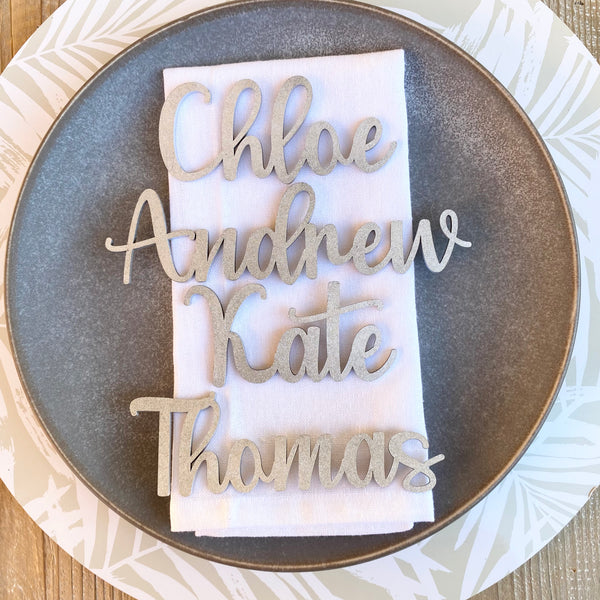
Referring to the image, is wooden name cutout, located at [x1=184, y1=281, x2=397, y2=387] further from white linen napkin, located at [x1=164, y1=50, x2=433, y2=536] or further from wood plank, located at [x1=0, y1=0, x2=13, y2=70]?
wood plank, located at [x1=0, y1=0, x2=13, y2=70]

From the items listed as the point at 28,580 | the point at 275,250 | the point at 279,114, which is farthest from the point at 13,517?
the point at 279,114

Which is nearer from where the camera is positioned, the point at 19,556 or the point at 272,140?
the point at 272,140

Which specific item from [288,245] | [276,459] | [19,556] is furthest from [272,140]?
[19,556]

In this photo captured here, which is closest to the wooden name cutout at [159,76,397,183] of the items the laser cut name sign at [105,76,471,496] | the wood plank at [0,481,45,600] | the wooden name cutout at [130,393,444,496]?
the laser cut name sign at [105,76,471,496]

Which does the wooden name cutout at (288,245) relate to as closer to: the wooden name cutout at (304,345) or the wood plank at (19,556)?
the wooden name cutout at (304,345)

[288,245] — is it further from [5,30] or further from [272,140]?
[5,30]

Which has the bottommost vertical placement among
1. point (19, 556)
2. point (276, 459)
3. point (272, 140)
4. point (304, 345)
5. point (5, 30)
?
point (19, 556)
